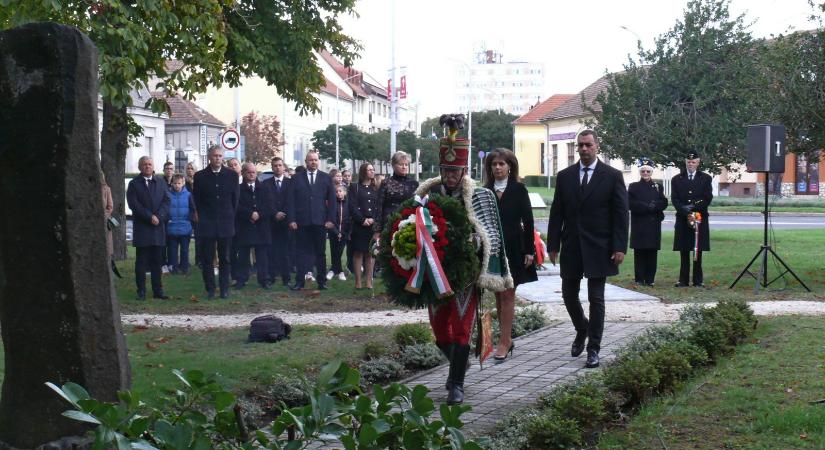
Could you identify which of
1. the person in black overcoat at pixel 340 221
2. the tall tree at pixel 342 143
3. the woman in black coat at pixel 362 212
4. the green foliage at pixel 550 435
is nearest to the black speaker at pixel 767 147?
the woman in black coat at pixel 362 212

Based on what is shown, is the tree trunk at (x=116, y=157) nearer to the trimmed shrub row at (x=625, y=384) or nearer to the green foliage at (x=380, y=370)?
the green foliage at (x=380, y=370)

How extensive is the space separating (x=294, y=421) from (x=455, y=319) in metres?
4.31

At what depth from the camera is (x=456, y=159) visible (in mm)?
8414

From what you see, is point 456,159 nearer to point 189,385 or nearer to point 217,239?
point 189,385

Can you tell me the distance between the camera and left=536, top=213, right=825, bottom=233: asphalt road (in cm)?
3541

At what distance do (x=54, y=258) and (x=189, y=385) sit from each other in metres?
2.03

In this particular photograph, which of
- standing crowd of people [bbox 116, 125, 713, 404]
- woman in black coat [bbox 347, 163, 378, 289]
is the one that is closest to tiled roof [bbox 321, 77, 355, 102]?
standing crowd of people [bbox 116, 125, 713, 404]

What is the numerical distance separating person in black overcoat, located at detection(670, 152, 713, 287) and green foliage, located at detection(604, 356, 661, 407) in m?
9.59

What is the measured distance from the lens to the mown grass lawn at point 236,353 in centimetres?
889

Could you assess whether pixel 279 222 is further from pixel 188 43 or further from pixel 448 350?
pixel 448 350

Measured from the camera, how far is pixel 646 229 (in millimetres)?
17625

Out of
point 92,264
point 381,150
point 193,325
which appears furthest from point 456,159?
point 381,150

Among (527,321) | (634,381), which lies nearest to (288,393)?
(634,381)

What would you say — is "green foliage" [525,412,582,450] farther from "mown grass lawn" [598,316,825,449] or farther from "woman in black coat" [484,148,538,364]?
"woman in black coat" [484,148,538,364]
